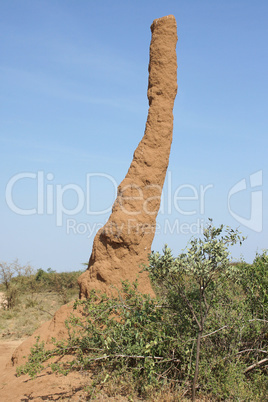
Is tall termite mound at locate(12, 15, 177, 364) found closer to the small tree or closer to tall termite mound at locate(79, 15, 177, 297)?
tall termite mound at locate(79, 15, 177, 297)

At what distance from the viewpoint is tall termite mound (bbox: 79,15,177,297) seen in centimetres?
632

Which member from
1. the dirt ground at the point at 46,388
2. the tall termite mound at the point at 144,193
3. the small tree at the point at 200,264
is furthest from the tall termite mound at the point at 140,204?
the small tree at the point at 200,264

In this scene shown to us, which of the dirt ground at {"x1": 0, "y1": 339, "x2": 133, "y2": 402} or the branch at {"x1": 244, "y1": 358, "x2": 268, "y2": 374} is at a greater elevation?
the branch at {"x1": 244, "y1": 358, "x2": 268, "y2": 374}

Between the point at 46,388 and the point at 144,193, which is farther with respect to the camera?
the point at 144,193

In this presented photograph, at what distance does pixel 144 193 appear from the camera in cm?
654

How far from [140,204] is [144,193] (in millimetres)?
199

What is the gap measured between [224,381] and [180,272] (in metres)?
1.42

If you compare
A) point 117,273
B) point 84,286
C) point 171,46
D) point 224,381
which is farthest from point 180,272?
point 171,46

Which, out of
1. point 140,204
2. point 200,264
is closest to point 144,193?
point 140,204

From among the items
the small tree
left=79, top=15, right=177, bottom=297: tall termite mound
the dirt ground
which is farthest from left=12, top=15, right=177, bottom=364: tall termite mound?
the small tree

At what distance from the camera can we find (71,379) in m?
5.20

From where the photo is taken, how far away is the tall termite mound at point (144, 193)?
632cm

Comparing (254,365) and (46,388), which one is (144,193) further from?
(46,388)

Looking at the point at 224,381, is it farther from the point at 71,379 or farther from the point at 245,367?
the point at 71,379
